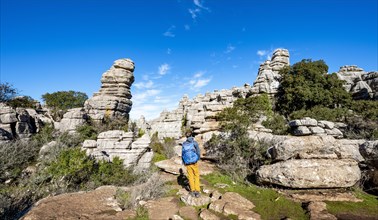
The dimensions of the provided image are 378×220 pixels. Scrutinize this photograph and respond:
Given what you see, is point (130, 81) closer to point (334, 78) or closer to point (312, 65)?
point (312, 65)

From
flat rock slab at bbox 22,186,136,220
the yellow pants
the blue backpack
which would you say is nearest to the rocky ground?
flat rock slab at bbox 22,186,136,220

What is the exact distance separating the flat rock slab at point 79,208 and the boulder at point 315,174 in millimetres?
4713

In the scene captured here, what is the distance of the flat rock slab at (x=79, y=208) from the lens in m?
4.63

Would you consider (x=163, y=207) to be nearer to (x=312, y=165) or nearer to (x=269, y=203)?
(x=269, y=203)

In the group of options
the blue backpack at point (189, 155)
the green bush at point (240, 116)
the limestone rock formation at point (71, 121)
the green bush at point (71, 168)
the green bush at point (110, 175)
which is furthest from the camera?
the limestone rock formation at point (71, 121)

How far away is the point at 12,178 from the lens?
10.9m

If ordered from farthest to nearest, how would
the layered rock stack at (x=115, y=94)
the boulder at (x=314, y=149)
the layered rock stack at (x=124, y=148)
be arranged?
the layered rock stack at (x=115, y=94)
the layered rock stack at (x=124, y=148)
the boulder at (x=314, y=149)

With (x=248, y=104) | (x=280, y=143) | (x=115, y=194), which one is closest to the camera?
(x=115, y=194)

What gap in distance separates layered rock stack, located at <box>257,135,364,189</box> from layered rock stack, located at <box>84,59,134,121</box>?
72.8ft

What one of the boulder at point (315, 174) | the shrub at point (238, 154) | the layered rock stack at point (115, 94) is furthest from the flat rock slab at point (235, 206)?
the layered rock stack at point (115, 94)

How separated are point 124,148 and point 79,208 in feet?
33.2

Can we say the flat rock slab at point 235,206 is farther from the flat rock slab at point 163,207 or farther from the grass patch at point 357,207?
the grass patch at point 357,207

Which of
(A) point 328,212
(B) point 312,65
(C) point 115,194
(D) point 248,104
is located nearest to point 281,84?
(B) point 312,65

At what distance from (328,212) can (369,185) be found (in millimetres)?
3068
